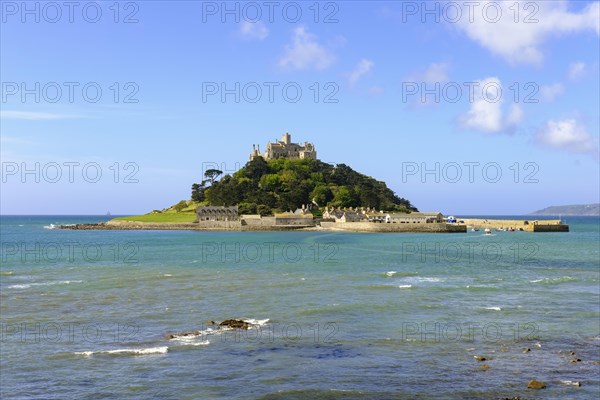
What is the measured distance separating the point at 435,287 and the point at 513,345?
16.4 meters

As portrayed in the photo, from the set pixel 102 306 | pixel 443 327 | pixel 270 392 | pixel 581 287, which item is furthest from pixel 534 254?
pixel 270 392

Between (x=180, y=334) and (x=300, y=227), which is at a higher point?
(x=300, y=227)

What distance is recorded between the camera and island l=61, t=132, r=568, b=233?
15400 centimetres

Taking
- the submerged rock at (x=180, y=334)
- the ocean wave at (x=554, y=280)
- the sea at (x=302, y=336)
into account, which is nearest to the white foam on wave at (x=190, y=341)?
the sea at (x=302, y=336)

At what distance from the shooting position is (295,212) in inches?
6988

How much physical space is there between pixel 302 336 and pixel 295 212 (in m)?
152

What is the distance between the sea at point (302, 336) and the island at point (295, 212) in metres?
106

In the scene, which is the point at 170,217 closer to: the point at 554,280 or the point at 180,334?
the point at 554,280

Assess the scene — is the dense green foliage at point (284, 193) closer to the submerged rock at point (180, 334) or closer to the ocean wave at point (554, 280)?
A: the ocean wave at point (554, 280)

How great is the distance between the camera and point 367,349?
76.2 feet

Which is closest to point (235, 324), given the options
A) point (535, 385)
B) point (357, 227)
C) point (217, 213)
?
point (535, 385)

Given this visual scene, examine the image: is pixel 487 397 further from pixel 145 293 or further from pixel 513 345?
pixel 145 293

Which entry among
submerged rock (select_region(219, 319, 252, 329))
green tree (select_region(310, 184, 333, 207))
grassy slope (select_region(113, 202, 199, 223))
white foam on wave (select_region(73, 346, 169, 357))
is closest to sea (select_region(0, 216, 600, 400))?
white foam on wave (select_region(73, 346, 169, 357))

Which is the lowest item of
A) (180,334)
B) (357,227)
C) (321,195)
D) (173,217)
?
(180,334)
